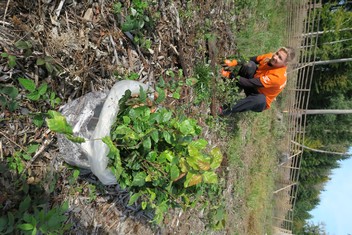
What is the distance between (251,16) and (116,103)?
187 inches

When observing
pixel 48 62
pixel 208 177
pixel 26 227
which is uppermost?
pixel 48 62

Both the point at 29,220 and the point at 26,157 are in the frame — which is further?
the point at 26,157

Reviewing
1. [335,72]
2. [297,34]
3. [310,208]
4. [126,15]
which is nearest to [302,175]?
[310,208]

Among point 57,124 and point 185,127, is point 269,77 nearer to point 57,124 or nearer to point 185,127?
point 185,127

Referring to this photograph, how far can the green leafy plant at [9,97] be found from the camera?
6.42 feet

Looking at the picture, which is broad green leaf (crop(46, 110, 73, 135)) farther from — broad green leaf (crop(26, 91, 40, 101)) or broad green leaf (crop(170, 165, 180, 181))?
broad green leaf (crop(170, 165, 180, 181))

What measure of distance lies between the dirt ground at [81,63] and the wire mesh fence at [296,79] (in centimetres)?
711

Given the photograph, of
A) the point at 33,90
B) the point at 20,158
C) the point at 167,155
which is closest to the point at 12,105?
the point at 33,90

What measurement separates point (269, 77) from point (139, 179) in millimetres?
2822

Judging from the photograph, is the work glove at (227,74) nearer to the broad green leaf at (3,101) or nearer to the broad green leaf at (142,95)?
the broad green leaf at (142,95)

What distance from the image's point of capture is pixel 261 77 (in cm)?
442

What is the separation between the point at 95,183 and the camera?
8.78ft

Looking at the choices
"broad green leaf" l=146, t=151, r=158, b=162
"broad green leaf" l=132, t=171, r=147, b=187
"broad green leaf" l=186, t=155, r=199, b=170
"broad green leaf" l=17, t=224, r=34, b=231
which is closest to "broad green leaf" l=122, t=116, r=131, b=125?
"broad green leaf" l=146, t=151, r=158, b=162

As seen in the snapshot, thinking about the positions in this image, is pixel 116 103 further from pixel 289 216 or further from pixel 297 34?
pixel 289 216
